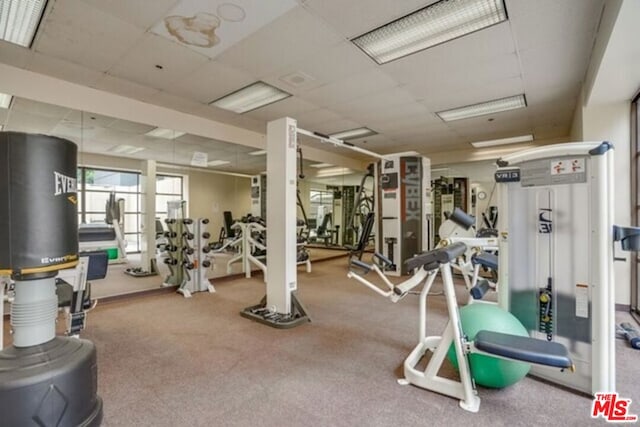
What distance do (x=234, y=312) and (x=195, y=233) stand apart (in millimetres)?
1627

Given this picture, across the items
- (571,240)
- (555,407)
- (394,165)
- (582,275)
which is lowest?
(555,407)

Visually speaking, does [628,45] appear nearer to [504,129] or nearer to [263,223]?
[504,129]

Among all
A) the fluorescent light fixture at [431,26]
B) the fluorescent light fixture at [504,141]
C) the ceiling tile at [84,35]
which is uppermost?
the fluorescent light fixture at [431,26]

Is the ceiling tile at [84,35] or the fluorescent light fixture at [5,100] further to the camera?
the fluorescent light fixture at [5,100]

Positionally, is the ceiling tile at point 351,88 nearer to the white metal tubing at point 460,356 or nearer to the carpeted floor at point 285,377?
the white metal tubing at point 460,356

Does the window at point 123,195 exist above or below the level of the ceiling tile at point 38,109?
below

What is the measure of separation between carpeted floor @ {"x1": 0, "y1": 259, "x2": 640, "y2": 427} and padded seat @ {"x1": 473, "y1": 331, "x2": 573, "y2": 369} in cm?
45

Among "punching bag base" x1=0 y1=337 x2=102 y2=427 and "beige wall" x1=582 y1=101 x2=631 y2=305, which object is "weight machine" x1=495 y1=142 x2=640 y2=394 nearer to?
"beige wall" x1=582 y1=101 x2=631 y2=305

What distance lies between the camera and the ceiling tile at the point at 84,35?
2.65m

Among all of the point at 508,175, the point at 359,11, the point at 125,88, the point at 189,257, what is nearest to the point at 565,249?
the point at 508,175

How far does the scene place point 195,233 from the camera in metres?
4.88

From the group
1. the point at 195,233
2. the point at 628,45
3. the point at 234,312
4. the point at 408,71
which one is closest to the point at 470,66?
the point at 408,71

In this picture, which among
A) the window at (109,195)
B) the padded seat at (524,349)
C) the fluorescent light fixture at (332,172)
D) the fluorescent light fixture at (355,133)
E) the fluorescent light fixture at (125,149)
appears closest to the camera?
the padded seat at (524,349)

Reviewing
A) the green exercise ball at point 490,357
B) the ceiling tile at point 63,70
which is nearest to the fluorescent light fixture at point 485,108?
the green exercise ball at point 490,357
